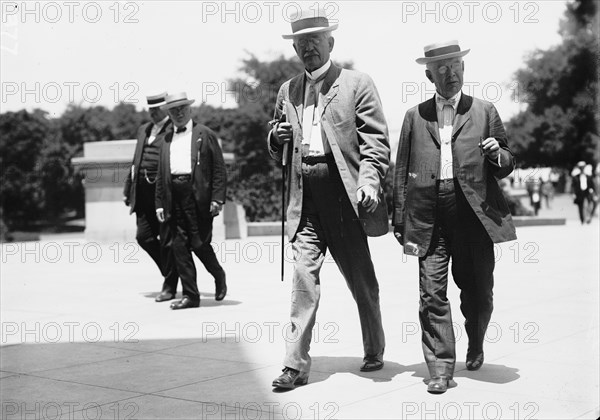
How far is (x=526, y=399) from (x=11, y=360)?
353cm

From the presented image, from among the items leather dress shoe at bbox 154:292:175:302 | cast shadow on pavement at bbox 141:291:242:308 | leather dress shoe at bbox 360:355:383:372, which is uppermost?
leather dress shoe at bbox 360:355:383:372

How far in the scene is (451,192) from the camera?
631 centimetres

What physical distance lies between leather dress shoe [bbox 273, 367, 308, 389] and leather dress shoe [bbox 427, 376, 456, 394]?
0.73 meters

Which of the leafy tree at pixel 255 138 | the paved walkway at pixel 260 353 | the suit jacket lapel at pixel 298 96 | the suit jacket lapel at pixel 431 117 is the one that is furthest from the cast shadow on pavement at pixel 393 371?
the leafy tree at pixel 255 138

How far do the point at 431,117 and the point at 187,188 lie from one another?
402 cm

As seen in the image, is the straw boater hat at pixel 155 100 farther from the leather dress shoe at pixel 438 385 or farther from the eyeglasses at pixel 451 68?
the leather dress shoe at pixel 438 385

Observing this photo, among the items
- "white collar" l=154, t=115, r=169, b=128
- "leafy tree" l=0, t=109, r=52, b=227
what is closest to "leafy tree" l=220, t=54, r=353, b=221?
"white collar" l=154, t=115, r=169, b=128

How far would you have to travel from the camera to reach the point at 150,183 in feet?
35.3

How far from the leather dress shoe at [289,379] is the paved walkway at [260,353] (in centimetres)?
6

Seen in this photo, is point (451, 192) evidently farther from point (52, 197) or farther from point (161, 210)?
point (52, 197)

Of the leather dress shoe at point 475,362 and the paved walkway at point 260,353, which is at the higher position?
the leather dress shoe at point 475,362

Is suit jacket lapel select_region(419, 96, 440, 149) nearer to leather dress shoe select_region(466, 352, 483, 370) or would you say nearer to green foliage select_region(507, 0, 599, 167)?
leather dress shoe select_region(466, 352, 483, 370)

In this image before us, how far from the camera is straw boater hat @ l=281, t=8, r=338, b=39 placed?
6.28m

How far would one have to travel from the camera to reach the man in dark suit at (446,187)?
6.21 metres
